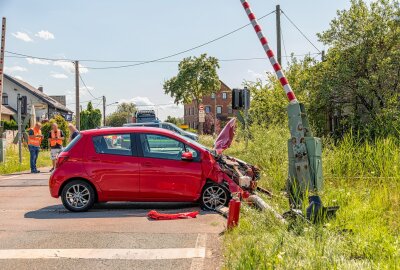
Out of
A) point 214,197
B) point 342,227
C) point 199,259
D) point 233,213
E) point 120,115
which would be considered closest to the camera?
point 199,259

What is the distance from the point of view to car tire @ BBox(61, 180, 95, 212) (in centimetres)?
863

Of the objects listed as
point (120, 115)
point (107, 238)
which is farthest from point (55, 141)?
point (120, 115)

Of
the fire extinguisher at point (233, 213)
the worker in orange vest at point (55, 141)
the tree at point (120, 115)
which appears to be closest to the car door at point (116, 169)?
the fire extinguisher at point (233, 213)

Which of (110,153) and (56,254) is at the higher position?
(110,153)

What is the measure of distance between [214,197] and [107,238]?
8.42 feet

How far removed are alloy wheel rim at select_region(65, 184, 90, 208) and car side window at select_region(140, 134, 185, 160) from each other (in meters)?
1.34

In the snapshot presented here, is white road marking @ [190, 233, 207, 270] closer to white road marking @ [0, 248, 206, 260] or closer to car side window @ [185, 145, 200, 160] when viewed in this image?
white road marking @ [0, 248, 206, 260]

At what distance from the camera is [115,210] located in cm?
882

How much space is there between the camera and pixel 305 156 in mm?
7102

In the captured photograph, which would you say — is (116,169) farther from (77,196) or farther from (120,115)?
(120,115)

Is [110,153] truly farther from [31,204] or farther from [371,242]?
[371,242]

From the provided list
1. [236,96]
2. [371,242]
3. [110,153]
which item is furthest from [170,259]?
[236,96]

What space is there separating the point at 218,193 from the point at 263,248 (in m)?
3.68

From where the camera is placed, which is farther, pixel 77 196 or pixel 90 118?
pixel 90 118
